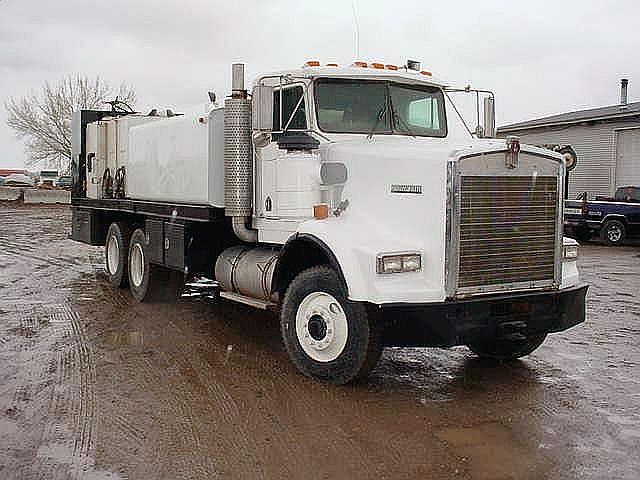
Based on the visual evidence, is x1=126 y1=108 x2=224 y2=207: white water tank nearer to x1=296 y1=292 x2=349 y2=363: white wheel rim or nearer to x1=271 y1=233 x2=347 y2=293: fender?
x1=271 y1=233 x2=347 y2=293: fender

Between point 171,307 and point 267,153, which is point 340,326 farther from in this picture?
point 171,307

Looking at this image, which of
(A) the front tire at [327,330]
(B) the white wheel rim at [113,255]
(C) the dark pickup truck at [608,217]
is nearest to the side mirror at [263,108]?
(A) the front tire at [327,330]

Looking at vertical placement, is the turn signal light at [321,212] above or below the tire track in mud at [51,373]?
above

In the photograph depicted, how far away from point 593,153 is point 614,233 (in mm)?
6133

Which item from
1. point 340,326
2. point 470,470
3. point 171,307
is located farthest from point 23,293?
point 470,470

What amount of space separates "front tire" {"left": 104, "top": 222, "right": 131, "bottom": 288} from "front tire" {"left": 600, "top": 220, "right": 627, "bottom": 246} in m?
15.9

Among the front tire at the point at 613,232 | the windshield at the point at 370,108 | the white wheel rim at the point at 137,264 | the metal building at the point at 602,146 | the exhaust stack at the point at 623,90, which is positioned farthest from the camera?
the exhaust stack at the point at 623,90

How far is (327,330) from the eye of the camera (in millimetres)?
6422

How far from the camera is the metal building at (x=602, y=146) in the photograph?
26.3 metres

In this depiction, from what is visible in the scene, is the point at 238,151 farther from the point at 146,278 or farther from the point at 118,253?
the point at 118,253

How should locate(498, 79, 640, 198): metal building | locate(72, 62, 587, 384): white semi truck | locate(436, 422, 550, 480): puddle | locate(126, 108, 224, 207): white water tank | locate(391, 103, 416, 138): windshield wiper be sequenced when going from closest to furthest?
locate(436, 422, 550, 480): puddle
locate(72, 62, 587, 384): white semi truck
locate(391, 103, 416, 138): windshield wiper
locate(126, 108, 224, 207): white water tank
locate(498, 79, 640, 198): metal building

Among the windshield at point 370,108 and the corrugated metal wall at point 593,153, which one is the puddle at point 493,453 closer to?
the windshield at point 370,108

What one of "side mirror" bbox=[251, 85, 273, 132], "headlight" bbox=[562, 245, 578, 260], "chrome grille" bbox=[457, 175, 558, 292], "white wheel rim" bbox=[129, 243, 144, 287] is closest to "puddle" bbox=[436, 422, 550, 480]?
"chrome grille" bbox=[457, 175, 558, 292]

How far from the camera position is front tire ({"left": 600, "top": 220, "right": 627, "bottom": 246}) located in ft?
73.6
